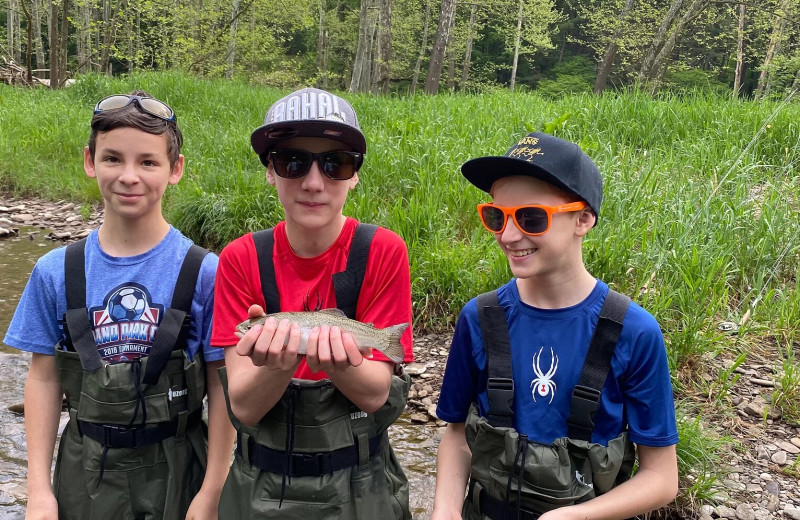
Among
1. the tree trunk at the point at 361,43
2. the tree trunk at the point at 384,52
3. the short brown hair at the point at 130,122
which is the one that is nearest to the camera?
the short brown hair at the point at 130,122

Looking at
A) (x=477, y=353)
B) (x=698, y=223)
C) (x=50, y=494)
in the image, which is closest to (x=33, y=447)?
(x=50, y=494)

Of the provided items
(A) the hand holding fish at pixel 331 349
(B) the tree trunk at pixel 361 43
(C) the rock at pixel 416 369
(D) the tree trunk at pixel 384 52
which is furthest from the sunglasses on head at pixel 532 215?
(B) the tree trunk at pixel 361 43

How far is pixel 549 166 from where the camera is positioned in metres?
1.99

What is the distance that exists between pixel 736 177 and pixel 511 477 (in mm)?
5658

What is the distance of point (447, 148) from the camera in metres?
8.02

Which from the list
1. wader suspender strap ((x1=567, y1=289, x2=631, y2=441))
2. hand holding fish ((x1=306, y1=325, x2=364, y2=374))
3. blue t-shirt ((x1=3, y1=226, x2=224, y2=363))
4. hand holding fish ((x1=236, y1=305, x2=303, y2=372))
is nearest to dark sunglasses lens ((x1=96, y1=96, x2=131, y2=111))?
blue t-shirt ((x1=3, y1=226, x2=224, y2=363))

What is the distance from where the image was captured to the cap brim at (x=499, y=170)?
2.00 m

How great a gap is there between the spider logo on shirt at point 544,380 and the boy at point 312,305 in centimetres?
47

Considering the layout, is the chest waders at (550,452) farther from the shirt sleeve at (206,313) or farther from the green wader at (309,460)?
the shirt sleeve at (206,313)

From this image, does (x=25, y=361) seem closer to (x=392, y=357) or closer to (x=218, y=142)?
(x=392, y=357)

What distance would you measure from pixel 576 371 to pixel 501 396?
28cm

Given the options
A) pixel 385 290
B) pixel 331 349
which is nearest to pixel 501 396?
pixel 385 290

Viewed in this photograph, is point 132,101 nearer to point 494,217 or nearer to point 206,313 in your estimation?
point 206,313

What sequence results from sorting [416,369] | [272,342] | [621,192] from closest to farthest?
[272,342] → [416,369] → [621,192]
